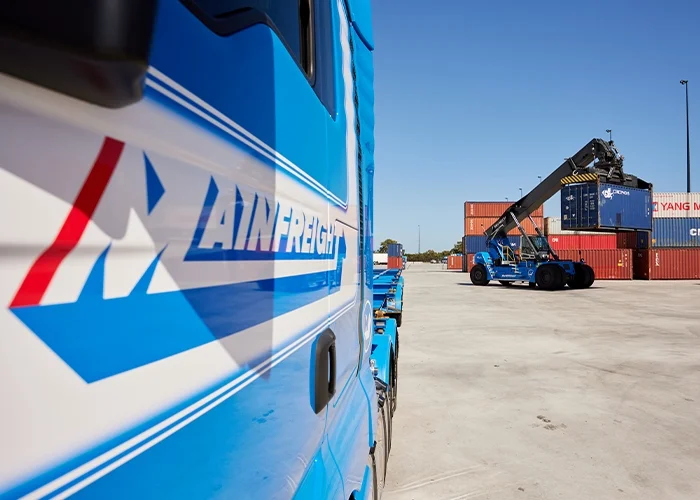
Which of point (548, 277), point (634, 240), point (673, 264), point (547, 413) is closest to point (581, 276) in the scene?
point (548, 277)

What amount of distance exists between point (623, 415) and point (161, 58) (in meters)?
5.29

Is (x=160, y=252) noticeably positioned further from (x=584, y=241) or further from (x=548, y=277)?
(x=584, y=241)

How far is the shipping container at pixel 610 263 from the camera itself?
2836cm

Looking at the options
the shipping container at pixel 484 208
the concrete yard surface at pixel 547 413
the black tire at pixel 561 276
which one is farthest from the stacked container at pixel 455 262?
the concrete yard surface at pixel 547 413

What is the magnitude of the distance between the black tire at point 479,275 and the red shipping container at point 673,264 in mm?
12449

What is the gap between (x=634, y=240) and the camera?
29891 millimetres

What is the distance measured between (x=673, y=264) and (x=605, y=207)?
13932mm

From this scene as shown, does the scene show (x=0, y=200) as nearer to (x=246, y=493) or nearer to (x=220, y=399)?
(x=220, y=399)

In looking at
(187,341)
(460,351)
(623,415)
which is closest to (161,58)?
(187,341)

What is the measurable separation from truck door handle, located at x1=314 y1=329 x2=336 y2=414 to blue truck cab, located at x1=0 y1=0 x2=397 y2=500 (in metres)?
0.01

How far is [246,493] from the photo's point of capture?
2.70ft

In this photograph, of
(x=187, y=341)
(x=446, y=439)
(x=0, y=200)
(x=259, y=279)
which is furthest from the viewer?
(x=446, y=439)

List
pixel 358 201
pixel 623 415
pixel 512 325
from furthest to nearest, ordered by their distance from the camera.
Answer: pixel 512 325, pixel 623 415, pixel 358 201

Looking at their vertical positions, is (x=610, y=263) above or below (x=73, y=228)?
below
